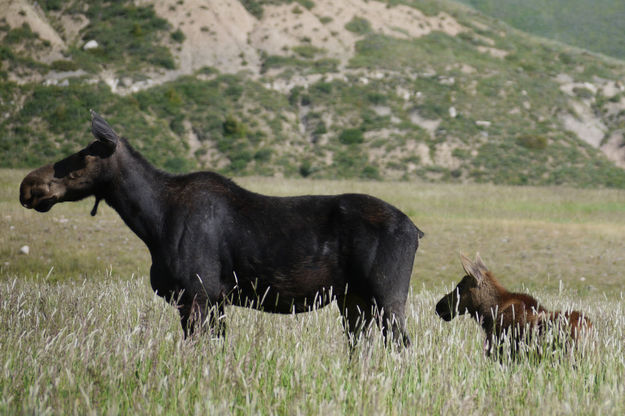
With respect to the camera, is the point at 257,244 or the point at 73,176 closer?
the point at 257,244

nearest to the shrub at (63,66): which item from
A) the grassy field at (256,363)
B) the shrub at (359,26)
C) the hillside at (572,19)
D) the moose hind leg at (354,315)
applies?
the shrub at (359,26)

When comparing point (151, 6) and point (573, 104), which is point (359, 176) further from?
point (151, 6)

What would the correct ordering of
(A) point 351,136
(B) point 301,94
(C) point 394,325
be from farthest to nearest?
(B) point 301,94
(A) point 351,136
(C) point 394,325

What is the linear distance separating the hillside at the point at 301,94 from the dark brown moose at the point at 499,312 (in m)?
52.0

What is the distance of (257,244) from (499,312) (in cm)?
269

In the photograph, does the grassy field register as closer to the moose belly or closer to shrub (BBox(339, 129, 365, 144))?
the moose belly

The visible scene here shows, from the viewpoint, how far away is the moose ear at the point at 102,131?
238 inches

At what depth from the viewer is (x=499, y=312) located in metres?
6.95

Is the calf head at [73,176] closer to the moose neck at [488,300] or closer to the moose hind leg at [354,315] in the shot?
the moose hind leg at [354,315]

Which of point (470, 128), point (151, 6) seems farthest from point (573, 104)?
point (151, 6)

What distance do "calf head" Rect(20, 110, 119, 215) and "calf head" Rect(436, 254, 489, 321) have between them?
3.81 m

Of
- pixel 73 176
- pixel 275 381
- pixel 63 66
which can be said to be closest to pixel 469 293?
pixel 275 381

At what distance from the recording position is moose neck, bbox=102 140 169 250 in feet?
20.8

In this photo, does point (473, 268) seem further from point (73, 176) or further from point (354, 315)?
point (73, 176)
